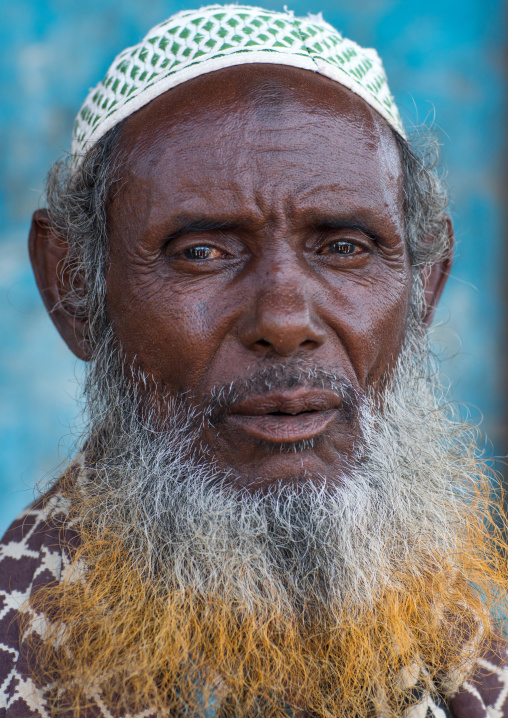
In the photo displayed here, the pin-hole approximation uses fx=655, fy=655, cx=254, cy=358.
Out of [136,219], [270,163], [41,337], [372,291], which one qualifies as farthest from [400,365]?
[41,337]

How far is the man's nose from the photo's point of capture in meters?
1.46

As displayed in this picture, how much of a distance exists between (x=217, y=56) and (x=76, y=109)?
1438 millimetres

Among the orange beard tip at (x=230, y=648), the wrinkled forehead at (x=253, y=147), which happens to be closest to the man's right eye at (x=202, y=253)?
the wrinkled forehead at (x=253, y=147)

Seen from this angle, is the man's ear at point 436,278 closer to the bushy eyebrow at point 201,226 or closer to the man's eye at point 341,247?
the man's eye at point 341,247

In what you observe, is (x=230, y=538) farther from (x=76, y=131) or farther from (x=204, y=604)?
(x=76, y=131)

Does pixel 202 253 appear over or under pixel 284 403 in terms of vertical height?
over

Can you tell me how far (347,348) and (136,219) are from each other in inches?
24.3

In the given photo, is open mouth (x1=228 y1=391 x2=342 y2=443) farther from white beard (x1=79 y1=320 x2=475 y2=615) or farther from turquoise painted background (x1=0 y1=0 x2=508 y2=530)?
turquoise painted background (x1=0 y1=0 x2=508 y2=530)

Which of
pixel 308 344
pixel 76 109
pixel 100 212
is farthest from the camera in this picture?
pixel 76 109

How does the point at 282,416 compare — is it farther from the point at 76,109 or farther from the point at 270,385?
the point at 76,109

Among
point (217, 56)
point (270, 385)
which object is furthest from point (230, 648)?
point (217, 56)

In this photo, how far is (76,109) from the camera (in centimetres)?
289

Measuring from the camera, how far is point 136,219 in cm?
164

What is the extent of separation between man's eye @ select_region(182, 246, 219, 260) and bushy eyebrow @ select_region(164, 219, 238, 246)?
5cm
